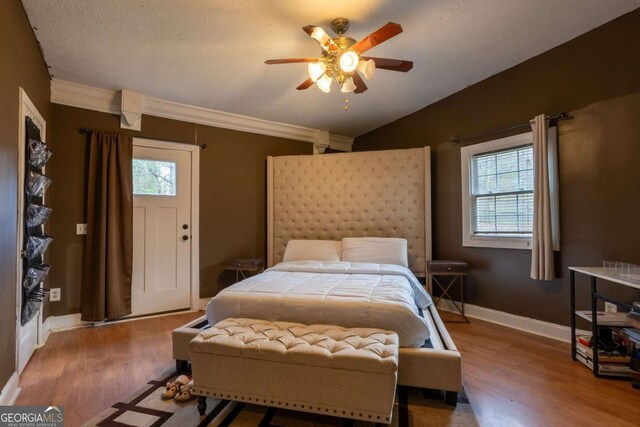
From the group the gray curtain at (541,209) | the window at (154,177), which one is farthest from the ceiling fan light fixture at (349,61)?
the window at (154,177)

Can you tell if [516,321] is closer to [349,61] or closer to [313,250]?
[313,250]

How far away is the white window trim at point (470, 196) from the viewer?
286 cm

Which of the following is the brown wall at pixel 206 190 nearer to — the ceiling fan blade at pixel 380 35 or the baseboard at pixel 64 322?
the baseboard at pixel 64 322

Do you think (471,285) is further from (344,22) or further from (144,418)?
(144,418)

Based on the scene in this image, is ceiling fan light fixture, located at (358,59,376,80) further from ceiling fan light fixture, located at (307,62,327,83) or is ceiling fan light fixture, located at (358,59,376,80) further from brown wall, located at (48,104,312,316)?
brown wall, located at (48,104,312,316)

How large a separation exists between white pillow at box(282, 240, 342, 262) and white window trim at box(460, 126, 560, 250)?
1553 mm

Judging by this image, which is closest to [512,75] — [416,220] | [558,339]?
[416,220]

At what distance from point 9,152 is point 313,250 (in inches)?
112

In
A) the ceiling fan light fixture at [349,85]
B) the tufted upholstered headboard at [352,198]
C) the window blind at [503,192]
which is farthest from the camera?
the tufted upholstered headboard at [352,198]

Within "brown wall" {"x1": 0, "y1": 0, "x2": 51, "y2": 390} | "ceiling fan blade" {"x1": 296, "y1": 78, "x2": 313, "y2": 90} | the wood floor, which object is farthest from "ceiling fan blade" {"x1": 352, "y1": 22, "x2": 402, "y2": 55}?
the wood floor

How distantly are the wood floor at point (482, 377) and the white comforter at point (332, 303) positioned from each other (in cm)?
61

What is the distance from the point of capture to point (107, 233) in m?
3.37

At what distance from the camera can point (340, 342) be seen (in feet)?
5.57
